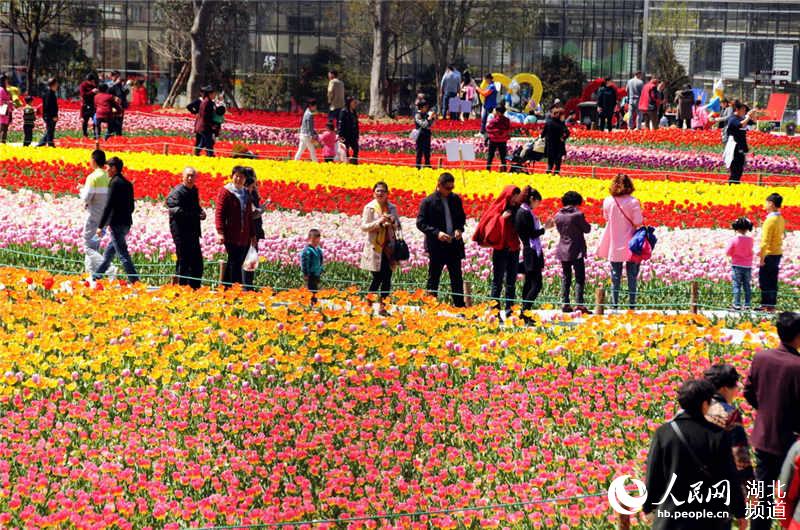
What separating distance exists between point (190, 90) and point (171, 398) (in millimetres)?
30107

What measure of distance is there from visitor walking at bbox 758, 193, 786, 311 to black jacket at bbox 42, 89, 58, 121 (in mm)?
17250

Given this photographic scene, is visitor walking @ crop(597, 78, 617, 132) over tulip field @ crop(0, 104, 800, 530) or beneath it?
over

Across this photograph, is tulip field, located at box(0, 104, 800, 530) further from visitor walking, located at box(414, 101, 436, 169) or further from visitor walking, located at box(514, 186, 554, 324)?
visitor walking, located at box(414, 101, 436, 169)

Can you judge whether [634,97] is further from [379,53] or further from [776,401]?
[776,401]

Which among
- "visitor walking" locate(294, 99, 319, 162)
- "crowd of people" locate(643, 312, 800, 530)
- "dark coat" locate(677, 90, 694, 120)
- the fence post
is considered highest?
"dark coat" locate(677, 90, 694, 120)

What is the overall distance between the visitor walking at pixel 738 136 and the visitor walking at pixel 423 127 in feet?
17.5

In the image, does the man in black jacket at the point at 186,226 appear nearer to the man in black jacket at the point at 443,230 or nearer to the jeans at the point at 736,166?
the man in black jacket at the point at 443,230

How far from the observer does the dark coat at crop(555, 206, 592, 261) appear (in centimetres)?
1455

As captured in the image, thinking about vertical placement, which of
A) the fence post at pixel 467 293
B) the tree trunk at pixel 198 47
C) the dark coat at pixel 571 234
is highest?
the tree trunk at pixel 198 47

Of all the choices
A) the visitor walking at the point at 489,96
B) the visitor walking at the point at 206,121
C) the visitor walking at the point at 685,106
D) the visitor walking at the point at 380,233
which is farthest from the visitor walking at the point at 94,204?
the visitor walking at the point at 685,106

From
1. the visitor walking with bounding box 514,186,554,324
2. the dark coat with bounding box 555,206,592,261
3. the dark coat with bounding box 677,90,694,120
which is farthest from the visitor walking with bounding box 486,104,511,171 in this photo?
the dark coat with bounding box 677,90,694,120

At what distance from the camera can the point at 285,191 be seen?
19594 mm

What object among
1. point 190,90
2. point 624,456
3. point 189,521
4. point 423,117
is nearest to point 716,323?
point 624,456

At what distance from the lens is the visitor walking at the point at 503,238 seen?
14.1m
